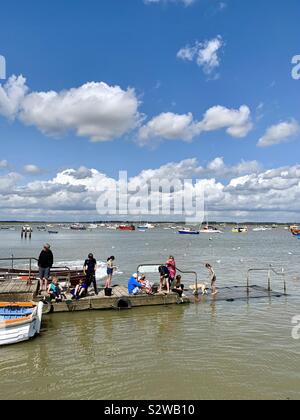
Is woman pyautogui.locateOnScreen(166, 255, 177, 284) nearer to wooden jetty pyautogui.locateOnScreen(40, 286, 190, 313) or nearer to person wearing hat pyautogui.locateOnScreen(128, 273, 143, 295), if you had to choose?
wooden jetty pyautogui.locateOnScreen(40, 286, 190, 313)

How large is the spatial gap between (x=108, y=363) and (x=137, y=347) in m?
1.57

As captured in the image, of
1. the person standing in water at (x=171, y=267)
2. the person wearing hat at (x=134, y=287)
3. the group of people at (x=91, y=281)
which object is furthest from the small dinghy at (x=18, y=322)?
the person standing in water at (x=171, y=267)

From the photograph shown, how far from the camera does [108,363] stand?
988cm

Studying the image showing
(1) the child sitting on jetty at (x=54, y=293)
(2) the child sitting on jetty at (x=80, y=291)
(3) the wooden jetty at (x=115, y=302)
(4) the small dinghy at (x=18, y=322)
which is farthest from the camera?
(2) the child sitting on jetty at (x=80, y=291)

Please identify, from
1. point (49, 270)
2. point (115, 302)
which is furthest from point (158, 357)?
point (49, 270)

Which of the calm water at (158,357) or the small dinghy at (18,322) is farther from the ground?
the small dinghy at (18,322)

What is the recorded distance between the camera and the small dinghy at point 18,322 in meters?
11.0

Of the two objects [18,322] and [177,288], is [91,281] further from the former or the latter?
[18,322]

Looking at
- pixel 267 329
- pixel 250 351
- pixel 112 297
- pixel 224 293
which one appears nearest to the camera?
pixel 250 351

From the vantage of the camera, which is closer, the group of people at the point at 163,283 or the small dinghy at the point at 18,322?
the small dinghy at the point at 18,322

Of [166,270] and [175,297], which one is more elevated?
[166,270]

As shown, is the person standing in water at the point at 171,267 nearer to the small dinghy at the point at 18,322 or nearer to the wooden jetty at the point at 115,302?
the wooden jetty at the point at 115,302
